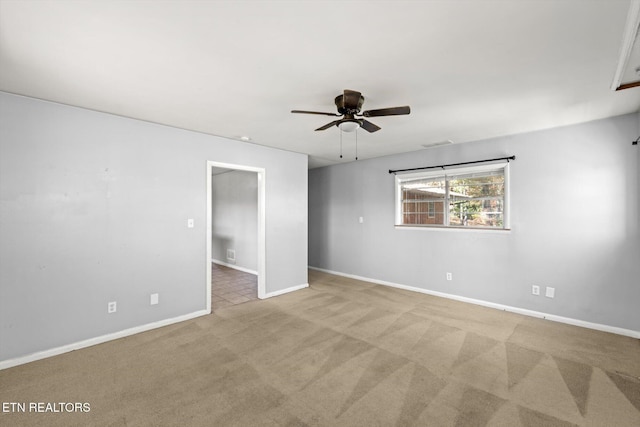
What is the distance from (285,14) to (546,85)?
2358mm

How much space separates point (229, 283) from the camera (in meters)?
5.56

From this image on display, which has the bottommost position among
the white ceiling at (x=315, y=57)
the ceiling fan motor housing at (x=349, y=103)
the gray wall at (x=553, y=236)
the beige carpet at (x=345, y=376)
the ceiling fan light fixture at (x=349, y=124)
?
the beige carpet at (x=345, y=376)

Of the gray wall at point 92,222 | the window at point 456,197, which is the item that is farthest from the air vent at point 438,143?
the gray wall at point 92,222

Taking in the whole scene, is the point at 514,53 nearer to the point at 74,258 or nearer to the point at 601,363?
the point at 601,363

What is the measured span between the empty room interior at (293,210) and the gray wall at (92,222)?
2 cm

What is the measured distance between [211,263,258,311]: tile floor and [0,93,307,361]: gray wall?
25.0 inches

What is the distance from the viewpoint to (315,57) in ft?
6.62

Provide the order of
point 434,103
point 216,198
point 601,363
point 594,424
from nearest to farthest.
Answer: point 594,424
point 601,363
point 434,103
point 216,198

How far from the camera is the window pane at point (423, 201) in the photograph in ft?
15.9

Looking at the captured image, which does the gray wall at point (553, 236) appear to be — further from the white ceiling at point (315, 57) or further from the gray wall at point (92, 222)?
the gray wall at point (92, 222)

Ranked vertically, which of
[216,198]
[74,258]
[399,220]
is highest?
[216,198]

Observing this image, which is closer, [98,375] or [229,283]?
[98,375]

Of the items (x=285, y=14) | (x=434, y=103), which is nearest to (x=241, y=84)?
(x=285, y=14)

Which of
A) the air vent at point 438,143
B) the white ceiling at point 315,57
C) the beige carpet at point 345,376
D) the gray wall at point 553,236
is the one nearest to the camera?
the white ceiling at point 315,57
